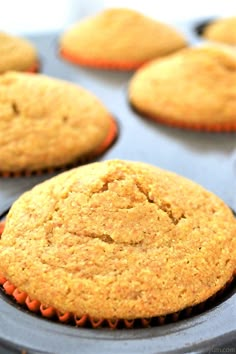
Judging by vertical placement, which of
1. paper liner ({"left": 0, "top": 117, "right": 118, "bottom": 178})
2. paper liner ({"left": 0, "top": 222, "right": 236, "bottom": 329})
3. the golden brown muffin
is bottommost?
the golden brown muffin

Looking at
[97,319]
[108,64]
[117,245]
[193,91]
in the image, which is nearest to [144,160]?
[193,91]

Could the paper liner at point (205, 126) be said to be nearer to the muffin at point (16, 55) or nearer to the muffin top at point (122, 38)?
the muffin top at point (122, 38)

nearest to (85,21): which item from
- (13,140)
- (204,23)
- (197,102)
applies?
(204,23)

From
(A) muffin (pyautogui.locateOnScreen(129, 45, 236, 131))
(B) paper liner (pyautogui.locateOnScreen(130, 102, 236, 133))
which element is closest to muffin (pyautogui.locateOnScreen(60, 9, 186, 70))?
(A) muffin (pyautogui.locateOnScreen(129, 45, 236, 131))

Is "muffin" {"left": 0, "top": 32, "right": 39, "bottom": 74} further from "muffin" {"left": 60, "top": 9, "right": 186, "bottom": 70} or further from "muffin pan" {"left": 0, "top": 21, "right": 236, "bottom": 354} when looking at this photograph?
"muffin" {"left": 60, "top": 9, "right": 186, "bottom": 70}

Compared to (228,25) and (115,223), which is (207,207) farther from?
(228,25)

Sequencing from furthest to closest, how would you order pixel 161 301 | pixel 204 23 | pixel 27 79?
pixel 204 23 < pixel 27 79 < pixel 161 301
